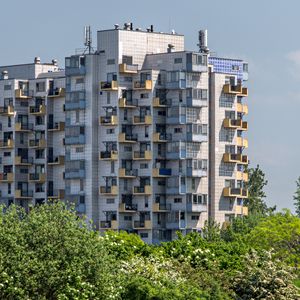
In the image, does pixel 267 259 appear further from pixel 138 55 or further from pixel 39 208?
pixel 138 55

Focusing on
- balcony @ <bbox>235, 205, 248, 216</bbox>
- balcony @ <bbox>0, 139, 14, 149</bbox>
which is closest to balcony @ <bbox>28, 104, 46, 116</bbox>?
balcony @ <bbox>0, 139, 14, 149</bbox>

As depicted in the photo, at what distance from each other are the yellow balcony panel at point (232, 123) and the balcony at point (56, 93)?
1562cm

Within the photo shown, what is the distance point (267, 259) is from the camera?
252 feet

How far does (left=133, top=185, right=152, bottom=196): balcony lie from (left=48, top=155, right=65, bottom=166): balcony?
Answer: 398 inches

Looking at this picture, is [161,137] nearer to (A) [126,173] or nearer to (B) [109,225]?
(A) [126,173]

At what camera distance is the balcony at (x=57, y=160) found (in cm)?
Answer: 15088

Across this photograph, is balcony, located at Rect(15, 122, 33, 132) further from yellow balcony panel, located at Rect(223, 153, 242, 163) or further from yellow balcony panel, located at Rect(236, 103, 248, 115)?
yellow balcony panel, located at Rect(236, 103, 248, 115)

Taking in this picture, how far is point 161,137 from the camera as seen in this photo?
144 metres

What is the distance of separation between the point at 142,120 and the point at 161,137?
231 cm

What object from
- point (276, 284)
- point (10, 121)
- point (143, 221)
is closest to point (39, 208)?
point (276, 284)

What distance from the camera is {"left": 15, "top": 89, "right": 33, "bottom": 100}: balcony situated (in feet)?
504

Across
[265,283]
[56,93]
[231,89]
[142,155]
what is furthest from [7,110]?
[265,283]

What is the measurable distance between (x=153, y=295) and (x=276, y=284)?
730 centimetres

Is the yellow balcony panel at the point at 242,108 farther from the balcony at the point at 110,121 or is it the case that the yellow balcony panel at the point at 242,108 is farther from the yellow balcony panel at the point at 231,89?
the balcony at the point at 110,121
